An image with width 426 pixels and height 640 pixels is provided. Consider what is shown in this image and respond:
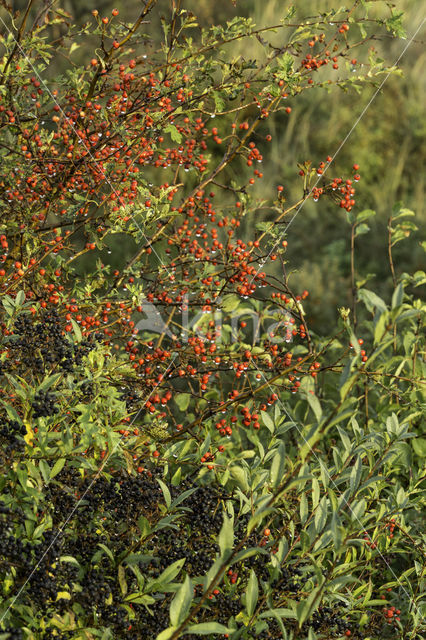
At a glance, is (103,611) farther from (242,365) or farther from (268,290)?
(268,290)

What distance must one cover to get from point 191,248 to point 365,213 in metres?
0.73

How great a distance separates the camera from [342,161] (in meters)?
7.66

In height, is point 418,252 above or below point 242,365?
below

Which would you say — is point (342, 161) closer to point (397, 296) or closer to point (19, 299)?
point (19, 299)

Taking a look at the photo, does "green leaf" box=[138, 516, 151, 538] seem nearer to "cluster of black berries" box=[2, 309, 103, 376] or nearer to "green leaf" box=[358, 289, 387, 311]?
"cluster of black berries" box=[2, 309, 103, 376]

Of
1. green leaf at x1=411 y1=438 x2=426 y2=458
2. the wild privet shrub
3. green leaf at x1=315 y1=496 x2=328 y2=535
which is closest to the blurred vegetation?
green leaf at x1=411 y1=438 x2=426 y2=458

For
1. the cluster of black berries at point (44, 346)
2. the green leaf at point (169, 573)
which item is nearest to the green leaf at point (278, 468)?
the green leaf at point (169, 573)

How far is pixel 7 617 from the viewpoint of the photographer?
151 cm

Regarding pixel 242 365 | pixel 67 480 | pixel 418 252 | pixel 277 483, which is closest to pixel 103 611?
pixel 67 480

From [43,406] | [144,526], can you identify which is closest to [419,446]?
[144,526]

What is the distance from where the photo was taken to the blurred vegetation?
6199 mm

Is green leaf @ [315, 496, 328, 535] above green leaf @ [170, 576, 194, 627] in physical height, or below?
below

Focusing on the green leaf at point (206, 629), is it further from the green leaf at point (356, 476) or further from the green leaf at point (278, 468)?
the green leaf at point (356, 476)

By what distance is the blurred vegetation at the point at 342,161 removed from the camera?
620 centimetres
